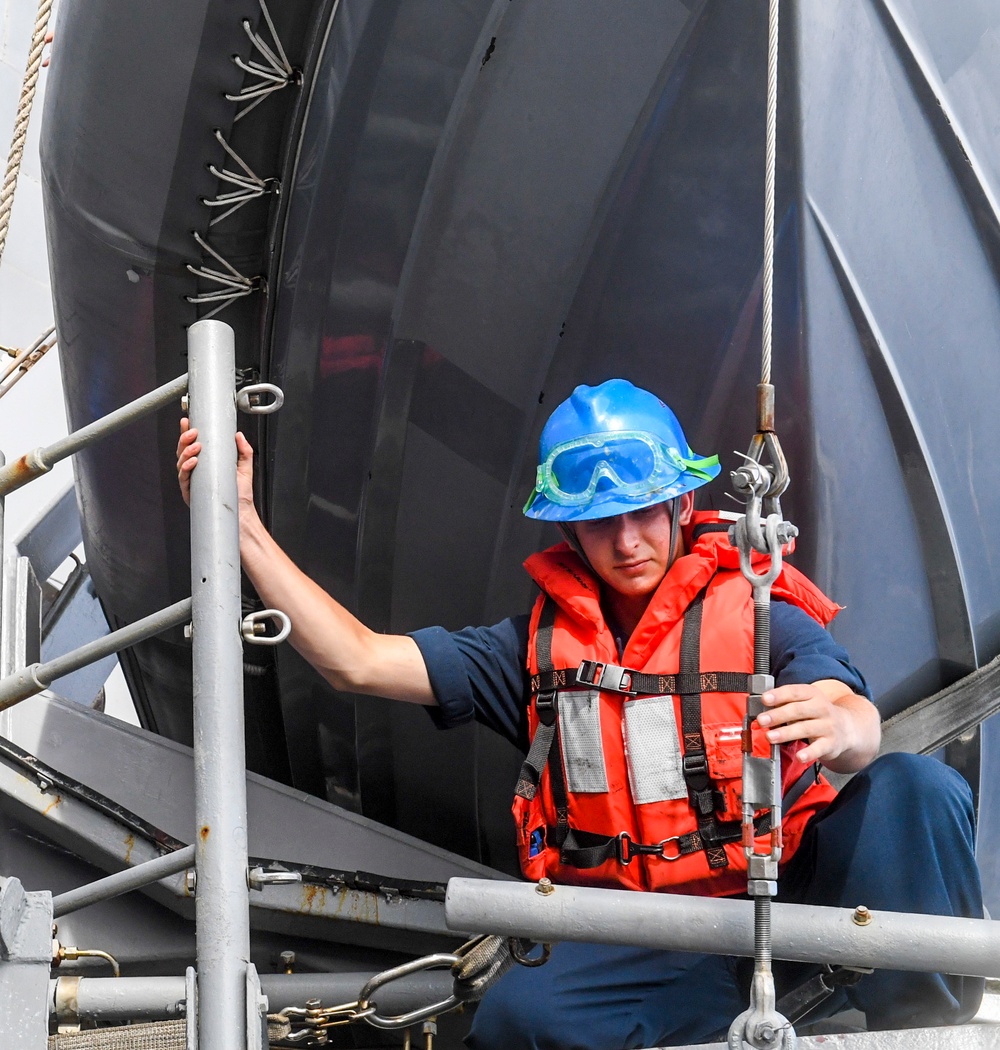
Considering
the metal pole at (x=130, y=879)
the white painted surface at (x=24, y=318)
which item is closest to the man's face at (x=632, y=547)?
the metal pole at (x=130, y=879)

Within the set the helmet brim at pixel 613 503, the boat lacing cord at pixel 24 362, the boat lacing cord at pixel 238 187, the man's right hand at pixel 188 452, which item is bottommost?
the man's right hand at pixel 188 452

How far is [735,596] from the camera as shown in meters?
1.64

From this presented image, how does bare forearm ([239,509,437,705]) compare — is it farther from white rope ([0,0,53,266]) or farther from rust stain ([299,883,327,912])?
white rope ([0,0,53,266])

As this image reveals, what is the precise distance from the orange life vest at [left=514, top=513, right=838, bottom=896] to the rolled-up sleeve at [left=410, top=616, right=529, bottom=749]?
0.08 metres

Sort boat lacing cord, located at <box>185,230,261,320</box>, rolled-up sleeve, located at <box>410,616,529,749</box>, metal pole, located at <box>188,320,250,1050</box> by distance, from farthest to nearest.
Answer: boat lacing cord, located at <box>185,230,261,320</box> → rolled-up sleeve, located at <box>410,616,529,749</box> → metal pole, located at <box>188,320,250,1050</box>

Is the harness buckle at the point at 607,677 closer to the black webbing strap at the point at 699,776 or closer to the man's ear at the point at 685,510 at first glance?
the black webbing strap at the point at 699,776

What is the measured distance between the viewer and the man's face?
1.72m

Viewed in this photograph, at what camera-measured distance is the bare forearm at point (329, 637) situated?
165cm

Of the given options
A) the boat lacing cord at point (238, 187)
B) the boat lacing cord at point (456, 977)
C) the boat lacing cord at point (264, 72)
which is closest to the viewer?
the boat lacing cord at point (456, 977)

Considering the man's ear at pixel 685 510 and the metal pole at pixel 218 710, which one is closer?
the metal pole at pixel 218 710

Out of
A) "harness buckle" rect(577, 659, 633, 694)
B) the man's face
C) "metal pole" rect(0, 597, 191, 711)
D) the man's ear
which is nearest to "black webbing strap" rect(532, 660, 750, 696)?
"harness buckle" rect(577, 659, 633, 694)

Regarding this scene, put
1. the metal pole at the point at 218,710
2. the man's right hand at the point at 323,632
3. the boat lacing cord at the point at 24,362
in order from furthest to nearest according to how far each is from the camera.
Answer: the boat lacing cord at the point at 24,362
the man's right hand at the point at 323,632
the metal pole at the point at 218,710

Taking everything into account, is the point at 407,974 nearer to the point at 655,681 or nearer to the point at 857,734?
the point at 655,681

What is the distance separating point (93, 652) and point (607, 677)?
24.5 inches
